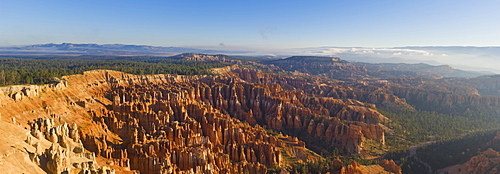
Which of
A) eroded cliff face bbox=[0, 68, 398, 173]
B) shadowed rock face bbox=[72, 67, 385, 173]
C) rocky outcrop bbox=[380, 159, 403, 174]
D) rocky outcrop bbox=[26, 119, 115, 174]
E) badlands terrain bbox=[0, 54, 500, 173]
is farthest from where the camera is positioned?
rocky outcrop bbox=[380, 159, 403, 174]

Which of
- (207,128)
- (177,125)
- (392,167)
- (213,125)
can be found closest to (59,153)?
(177,125)

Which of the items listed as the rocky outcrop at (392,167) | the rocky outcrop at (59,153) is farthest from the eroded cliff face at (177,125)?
the rocky outcrop at (392,167)

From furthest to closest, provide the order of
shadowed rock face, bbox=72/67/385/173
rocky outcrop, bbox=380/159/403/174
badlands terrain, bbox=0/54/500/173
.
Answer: rocky outcrop, bbox=380/159/403/174 < shadowed rock face, bbox=72/67/385/173 < badlands terrain, bbox=0/54/500/173

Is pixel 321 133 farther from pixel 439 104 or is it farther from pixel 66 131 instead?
pixel 439 104

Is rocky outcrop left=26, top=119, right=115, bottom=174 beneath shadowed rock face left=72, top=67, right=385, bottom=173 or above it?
above

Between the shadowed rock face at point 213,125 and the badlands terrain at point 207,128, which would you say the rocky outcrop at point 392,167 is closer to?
the badlands terrain at point 207,128

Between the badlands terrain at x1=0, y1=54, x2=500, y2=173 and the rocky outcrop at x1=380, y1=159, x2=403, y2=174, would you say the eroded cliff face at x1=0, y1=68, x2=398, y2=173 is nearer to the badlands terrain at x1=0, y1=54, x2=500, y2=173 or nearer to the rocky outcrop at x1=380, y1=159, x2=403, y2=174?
the badlands terrain at x1=0, y1=54, x2=500, y2=173

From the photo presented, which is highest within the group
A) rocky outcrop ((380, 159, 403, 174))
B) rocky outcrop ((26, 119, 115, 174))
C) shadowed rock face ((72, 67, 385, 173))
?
rocky outcrop ((26, 119, 115, 174))

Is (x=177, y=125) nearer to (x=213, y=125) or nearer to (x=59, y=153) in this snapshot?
(x=213, y=125)

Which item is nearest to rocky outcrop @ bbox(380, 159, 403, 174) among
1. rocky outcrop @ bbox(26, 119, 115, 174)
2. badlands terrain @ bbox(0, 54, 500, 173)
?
badlands terrain @ bbox(0, 54, 500, 173)
